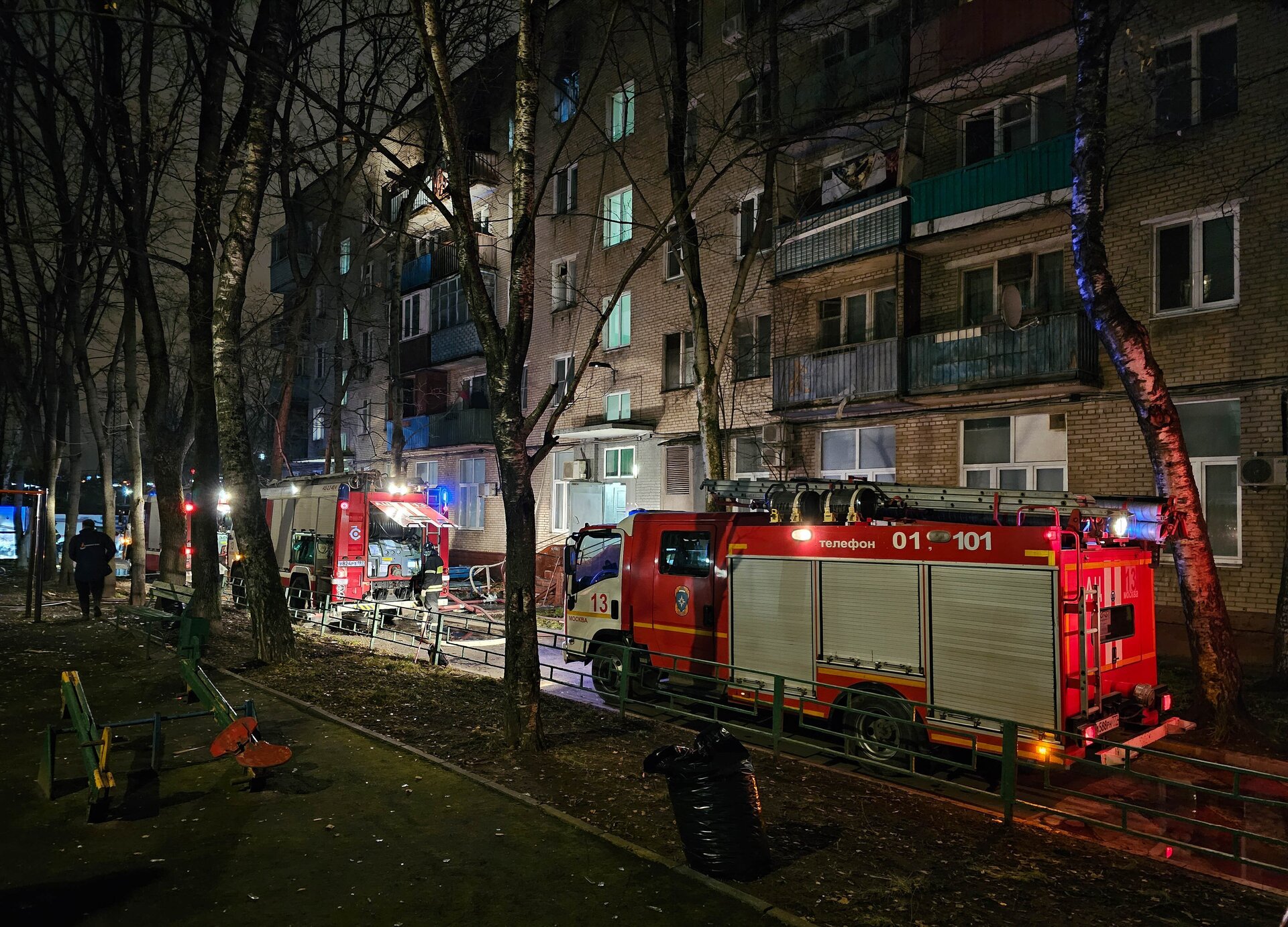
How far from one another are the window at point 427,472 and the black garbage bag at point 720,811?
28510mm

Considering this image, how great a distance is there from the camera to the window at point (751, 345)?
69.0 ft

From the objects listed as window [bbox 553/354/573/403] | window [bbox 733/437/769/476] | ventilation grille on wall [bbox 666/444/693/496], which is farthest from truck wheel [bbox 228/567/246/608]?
window [bbox 733/437/769/476]

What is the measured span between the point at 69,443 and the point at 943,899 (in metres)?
24.7

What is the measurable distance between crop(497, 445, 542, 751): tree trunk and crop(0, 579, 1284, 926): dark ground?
0.32m

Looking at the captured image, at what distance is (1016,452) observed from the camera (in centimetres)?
1617

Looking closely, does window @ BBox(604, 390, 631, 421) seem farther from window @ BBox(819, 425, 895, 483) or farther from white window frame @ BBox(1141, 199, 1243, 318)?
white window frame @ BBox(1141, 199, 1243, 318)

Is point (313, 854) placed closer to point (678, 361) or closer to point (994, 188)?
point (994, 188)

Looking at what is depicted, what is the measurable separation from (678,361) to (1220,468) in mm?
12955

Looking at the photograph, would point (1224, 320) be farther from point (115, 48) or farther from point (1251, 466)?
point (115, 48)

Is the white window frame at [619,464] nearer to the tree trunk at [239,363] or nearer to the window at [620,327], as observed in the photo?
the window at [620,327]

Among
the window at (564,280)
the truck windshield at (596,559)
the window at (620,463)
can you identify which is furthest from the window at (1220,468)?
the window at (564,280)

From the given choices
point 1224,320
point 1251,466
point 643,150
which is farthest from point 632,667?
point 643,150

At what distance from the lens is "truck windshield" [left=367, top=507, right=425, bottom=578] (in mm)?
18422

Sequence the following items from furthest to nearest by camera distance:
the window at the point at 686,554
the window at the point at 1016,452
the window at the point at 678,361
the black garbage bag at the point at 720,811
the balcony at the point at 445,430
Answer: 1. the balcony at the point at 445,430
2. the window at the point at 678,361
3. the window at the point at 1016,452
4. the window at the point at 686,554
5. the black garbage bag at the point at 720,811
